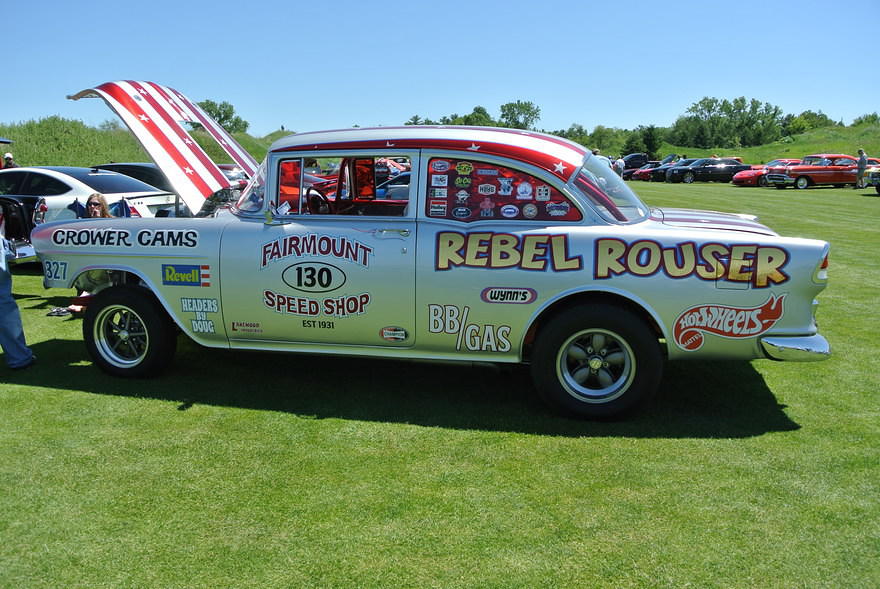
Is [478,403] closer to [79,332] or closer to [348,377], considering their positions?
[348,377]

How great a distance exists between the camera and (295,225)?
4.88 meters

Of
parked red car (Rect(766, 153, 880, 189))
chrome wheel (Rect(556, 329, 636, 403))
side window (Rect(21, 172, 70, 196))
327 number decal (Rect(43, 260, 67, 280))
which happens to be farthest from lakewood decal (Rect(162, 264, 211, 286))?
parked red car (Rect(766, 153, 880, 189))

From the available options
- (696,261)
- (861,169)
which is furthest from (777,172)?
(696,261)

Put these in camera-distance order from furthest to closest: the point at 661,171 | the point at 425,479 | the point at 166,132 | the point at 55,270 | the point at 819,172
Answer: the point at 661,171 → the point at 819,172 → the point at 166,132 → the point at 55,270 → the point at 425,479

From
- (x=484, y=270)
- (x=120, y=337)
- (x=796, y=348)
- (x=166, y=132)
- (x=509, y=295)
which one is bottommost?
(x=120, y=337)

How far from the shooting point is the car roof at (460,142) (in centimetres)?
460

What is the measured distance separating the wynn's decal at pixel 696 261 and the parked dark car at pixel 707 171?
3503 cm

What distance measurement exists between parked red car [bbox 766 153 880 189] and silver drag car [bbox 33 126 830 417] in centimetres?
2814

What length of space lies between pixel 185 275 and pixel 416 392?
1.97 meters

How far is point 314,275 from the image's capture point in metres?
4.79

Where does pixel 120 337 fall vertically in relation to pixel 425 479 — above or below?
above

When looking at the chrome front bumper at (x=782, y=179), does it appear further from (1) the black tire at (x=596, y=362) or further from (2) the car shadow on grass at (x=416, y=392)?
(1) the black tire at (x=596, y=362)

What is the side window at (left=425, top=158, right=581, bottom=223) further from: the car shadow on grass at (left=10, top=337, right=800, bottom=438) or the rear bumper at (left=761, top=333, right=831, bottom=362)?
the rear bumper at (left=761, top=333, right=831, bottom=362)

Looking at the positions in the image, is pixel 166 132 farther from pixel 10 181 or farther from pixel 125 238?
pixel 10 181
